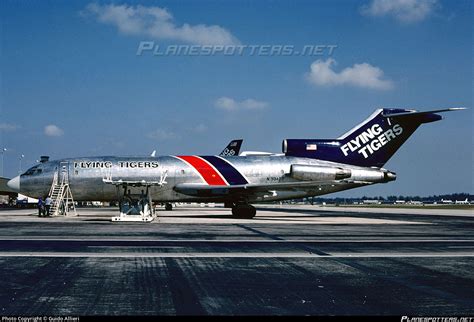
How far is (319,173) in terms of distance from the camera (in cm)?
3600

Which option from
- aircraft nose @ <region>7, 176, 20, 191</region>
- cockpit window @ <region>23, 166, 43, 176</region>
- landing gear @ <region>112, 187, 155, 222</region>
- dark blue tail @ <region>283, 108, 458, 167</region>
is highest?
dark blue tail @ <region>283, 108, 458, 167</region>

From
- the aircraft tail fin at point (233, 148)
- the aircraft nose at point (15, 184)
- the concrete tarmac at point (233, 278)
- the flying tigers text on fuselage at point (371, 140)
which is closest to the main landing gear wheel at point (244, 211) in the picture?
the flying tigers text on fuselage at point (371, 140)

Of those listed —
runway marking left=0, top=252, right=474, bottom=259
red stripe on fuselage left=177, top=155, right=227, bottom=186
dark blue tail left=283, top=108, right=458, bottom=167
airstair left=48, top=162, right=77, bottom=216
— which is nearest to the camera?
runway marking left=0, top=252, right=474, bottom=259

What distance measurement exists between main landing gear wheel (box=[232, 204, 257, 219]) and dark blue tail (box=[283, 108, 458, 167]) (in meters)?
5.53

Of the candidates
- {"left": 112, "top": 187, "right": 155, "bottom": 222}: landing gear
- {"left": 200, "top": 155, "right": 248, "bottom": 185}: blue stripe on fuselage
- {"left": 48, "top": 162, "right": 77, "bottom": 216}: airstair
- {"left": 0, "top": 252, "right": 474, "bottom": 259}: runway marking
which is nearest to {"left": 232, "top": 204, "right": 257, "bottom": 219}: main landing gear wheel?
{"left": 200, "top": 155, "right": 248, "bottom": 185}: blue stripe on fuselage

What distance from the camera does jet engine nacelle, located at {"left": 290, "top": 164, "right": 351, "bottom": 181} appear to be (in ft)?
118

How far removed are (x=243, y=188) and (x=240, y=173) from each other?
6.88 feet

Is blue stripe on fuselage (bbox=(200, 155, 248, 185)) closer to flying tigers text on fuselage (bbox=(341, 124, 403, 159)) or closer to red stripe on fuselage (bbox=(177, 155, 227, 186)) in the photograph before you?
red stripe on fuselage (bbox=(177, 155, 227, 186))

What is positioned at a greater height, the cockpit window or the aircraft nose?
the cockpit window

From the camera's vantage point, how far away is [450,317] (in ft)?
22.5

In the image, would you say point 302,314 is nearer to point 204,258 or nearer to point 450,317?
point 450,317

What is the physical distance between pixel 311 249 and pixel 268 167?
71.9 ft

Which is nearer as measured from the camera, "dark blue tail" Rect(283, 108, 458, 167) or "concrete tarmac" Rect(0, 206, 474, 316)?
"concrete tarmac" Rect(0, 206, 474, 316)

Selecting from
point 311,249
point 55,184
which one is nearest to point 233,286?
point 311,249
